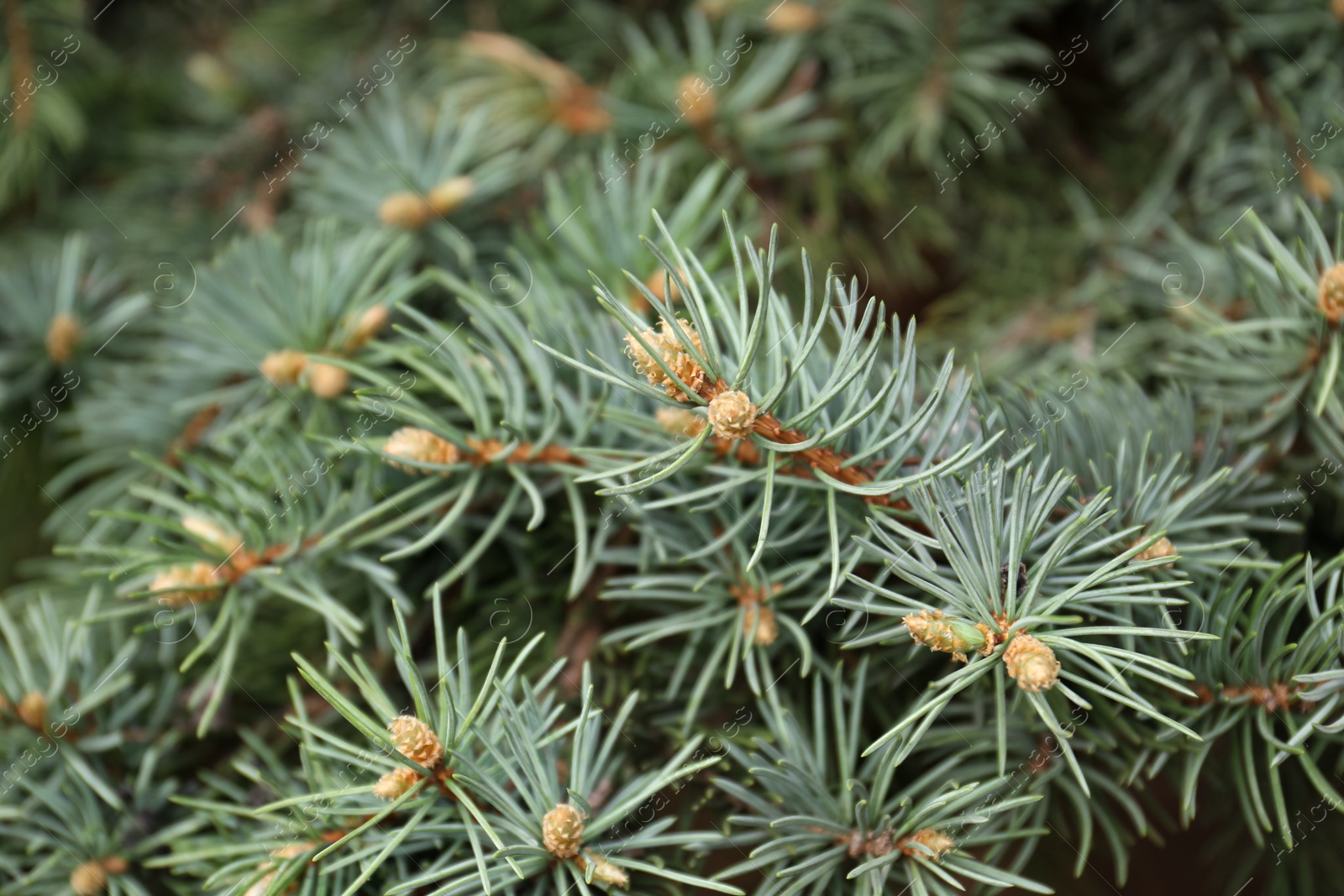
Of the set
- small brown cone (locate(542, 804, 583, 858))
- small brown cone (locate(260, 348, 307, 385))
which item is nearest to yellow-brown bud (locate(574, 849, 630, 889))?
small brown cone (locate(542, 804, 583, 858))

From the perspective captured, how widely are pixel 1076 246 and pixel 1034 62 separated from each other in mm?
104

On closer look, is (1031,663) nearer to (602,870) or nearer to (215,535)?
(602,870)

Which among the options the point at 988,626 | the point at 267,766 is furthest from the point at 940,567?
the point at 267,766

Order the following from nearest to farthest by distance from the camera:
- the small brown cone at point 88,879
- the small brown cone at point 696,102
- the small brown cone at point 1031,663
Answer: the small brown cone at point 1031,663, the small brown cone at point 88,879, the small brown cone at point 696,102

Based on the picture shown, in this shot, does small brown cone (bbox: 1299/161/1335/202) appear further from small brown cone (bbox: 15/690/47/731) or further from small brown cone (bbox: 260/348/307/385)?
small brown cone (bbox: 15/690/47/731)

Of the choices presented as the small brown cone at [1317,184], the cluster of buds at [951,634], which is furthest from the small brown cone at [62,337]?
the small brown cone at [1317,184]

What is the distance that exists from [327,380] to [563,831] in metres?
0.19

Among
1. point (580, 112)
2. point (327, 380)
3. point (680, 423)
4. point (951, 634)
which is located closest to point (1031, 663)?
point (951, 634)

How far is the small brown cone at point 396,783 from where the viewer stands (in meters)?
0.24

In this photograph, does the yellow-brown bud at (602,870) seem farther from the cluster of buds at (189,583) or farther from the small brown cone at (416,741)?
the cluster of buds at (189,583)

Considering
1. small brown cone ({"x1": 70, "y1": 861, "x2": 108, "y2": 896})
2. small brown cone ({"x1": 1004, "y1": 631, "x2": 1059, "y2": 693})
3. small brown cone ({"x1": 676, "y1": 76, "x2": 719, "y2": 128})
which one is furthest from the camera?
small brown cone ({"x1": 676, "y1": 76, "x2": 719, "y2": 128})

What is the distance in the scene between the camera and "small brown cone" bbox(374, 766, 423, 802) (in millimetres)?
243

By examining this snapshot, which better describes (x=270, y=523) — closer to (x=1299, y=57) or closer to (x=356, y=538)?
(x=356, y=538)

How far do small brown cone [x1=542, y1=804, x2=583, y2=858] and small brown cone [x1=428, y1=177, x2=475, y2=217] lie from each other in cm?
27
